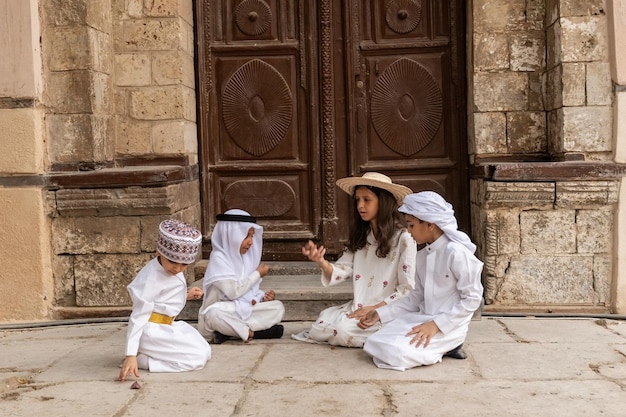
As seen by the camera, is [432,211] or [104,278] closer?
[432,211]

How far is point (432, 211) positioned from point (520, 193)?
64.0 inches

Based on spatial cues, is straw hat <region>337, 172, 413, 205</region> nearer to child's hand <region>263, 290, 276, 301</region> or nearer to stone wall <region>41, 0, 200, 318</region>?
child's hand <region>263, 290, 276, 301</region>

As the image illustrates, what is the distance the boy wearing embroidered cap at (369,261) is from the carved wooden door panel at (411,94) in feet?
5.50

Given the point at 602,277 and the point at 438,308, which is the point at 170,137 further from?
the point at 602,277

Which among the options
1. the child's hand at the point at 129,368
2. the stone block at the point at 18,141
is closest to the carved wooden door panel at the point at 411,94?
the stone block at the point at 18,141

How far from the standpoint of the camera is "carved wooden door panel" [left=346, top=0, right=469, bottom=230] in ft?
21.6

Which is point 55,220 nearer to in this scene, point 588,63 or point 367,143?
point 367,143

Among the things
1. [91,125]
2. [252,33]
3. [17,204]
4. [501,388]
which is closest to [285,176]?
[252,33]

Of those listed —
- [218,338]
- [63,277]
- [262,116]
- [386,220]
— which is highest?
[262,116]

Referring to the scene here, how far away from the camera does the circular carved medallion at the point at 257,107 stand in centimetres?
668

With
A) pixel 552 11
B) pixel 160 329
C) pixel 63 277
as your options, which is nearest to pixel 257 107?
pixel 63 277

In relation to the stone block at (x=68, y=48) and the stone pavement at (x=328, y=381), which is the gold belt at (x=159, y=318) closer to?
the stone pavement at (x=328, y=381)

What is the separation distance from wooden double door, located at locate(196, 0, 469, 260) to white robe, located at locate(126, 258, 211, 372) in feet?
7.69

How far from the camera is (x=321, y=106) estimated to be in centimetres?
664
